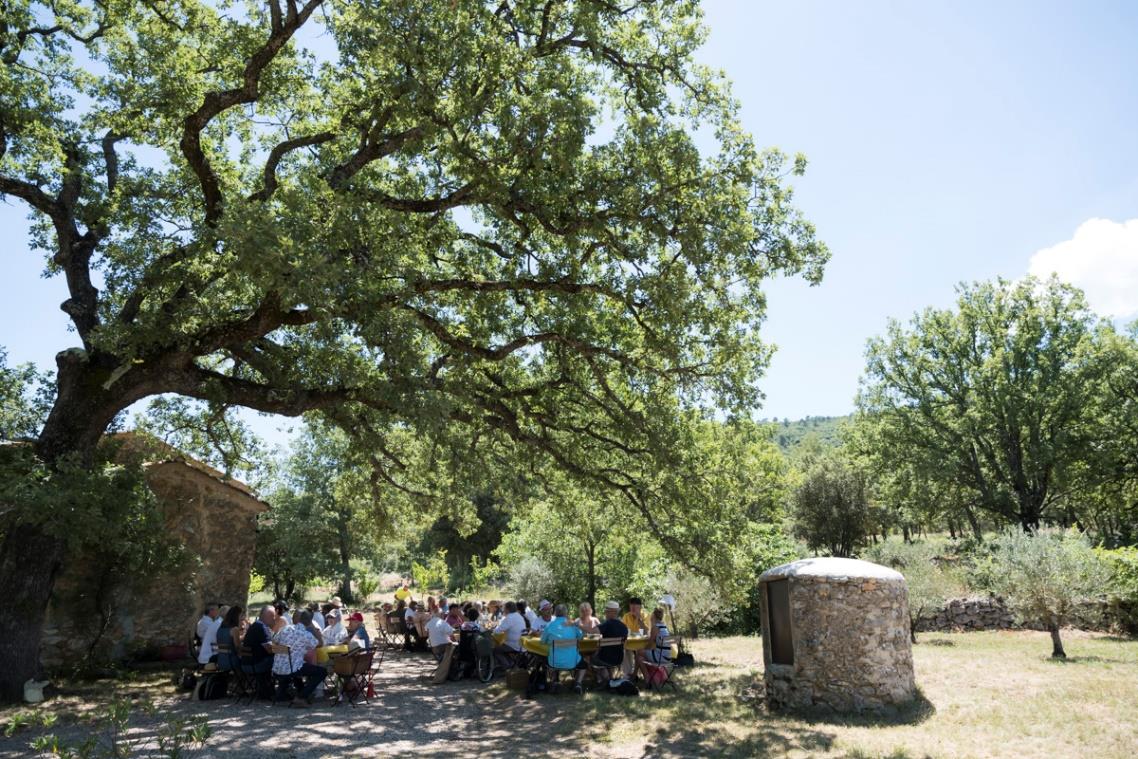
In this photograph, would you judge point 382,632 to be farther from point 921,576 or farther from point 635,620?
point 921,576

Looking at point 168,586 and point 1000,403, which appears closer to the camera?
point 168,586

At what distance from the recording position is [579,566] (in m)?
22.9

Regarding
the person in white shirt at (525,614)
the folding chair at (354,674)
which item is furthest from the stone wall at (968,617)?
the folding chair at (354,674)

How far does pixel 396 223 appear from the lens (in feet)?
31.2

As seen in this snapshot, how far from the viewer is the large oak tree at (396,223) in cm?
945

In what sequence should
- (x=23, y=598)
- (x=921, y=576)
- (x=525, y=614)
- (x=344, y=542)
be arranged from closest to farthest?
(x=23, y=598)
(x=525, y=614)
(x=921, y=576)
(x=344, y=542)

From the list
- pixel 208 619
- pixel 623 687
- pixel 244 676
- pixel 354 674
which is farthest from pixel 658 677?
pixel 208 619

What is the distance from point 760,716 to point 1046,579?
294 inches

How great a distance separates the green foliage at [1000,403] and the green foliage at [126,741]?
94.1 ft

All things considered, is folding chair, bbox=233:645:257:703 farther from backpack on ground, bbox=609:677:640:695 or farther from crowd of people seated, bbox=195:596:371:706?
backpack on ground, bbox=609:677:640:695

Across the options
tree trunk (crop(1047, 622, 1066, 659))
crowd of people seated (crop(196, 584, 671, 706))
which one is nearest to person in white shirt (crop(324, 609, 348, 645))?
crowd of people seated (crop(196, 584, 671, 706))

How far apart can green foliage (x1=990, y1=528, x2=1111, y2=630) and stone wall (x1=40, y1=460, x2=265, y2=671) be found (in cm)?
1555

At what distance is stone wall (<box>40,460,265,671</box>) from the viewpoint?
13.3 meters

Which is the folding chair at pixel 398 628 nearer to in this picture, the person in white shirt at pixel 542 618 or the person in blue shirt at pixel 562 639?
the person in white shirt at pixel 542 618
